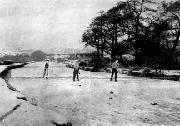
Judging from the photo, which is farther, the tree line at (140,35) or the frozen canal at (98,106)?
the tree line at (140,35)

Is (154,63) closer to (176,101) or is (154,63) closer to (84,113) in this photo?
(176,101)

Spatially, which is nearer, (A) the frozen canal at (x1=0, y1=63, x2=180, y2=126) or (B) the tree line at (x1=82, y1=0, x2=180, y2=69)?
(A) the frozen canal at (x1=0, y1=63, x2=180, y2=126)

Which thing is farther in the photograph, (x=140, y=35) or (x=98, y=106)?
(x=140, y=35)

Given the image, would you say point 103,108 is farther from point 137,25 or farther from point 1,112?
point 137,25

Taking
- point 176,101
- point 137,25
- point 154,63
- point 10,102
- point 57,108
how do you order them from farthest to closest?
point 137,25 < point 154,63 < point 176,101 < point 57,108 < point 10,102

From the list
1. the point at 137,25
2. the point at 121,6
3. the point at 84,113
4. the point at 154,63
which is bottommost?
the point at 84,113

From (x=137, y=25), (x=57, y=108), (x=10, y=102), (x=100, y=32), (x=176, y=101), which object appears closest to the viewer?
(x=10, y=102)

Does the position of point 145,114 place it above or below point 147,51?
below

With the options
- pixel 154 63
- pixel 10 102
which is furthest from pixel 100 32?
pixel 10 102

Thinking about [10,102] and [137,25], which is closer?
[10,102]

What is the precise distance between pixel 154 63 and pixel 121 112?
851 inches

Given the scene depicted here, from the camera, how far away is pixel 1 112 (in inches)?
368

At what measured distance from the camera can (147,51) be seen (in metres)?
37.3

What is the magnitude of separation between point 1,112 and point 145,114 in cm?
581
